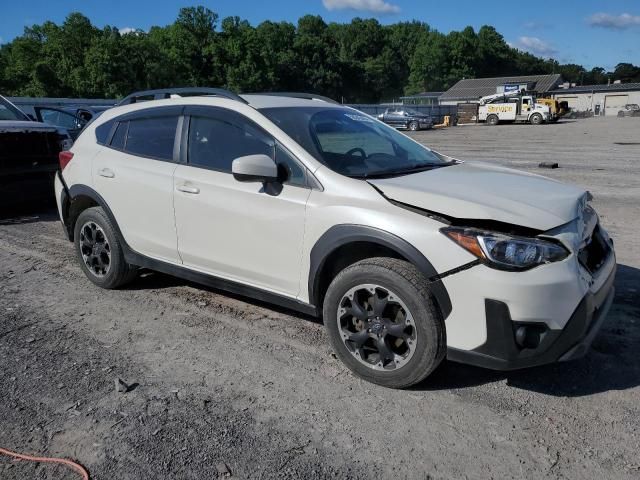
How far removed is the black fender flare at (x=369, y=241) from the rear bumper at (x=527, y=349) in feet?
0.81

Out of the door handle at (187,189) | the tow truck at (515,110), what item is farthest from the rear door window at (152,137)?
the tow truck at (515,110)

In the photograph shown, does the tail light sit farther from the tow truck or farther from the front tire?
the tow truck

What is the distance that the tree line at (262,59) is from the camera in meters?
67.6

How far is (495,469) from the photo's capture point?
8.61 feet

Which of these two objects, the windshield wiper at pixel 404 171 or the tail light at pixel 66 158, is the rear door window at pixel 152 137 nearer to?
the tail light at pixel 66 158

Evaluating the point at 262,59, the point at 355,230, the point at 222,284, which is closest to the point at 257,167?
the point at 355,230

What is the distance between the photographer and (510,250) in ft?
9.53

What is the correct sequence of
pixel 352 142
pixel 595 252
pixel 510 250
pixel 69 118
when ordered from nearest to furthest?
pixel 510 250
pixel 595 252
pixel 352 142
pixel 69 118

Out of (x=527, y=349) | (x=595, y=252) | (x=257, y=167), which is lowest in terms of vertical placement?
(x=527, y=349)

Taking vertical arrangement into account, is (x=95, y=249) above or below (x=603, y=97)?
above

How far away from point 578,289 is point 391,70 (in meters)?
138

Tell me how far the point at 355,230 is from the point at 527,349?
3.76 ft

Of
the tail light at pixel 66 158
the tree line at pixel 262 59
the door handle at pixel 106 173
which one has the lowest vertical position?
the door handle at pixel 106 173

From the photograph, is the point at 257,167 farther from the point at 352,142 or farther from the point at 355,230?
the point at 352,142
